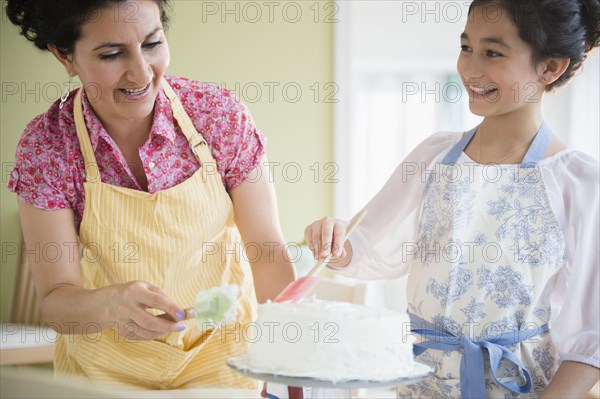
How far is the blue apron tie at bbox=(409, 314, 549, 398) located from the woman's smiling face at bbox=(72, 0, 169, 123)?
72cm

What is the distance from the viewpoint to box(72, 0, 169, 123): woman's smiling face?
1.52m

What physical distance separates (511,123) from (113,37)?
2.56ft

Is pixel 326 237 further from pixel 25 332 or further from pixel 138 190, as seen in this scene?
pixel 25 332

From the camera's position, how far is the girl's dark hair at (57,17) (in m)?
1.51

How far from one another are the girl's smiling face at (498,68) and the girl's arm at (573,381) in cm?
49

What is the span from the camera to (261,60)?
13.5 feet

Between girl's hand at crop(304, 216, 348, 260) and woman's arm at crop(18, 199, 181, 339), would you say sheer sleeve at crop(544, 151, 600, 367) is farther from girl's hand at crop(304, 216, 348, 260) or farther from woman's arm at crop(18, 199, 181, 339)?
woman's arm at crop(18, 199, 181, 339)

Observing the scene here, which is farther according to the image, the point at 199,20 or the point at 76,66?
the point at 199,20

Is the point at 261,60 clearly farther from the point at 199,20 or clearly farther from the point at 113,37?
the point at 113,37

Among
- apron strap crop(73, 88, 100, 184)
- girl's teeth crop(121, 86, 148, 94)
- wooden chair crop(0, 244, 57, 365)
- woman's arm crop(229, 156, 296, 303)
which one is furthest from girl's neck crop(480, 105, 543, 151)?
wooden chair crop(0, 244, 57, 365)

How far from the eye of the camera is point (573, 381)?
1.36 m

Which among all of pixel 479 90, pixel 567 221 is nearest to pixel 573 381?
pixel 567 221

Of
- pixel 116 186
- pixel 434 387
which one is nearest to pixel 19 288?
pixel 116 186

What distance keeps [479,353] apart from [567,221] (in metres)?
0.29
